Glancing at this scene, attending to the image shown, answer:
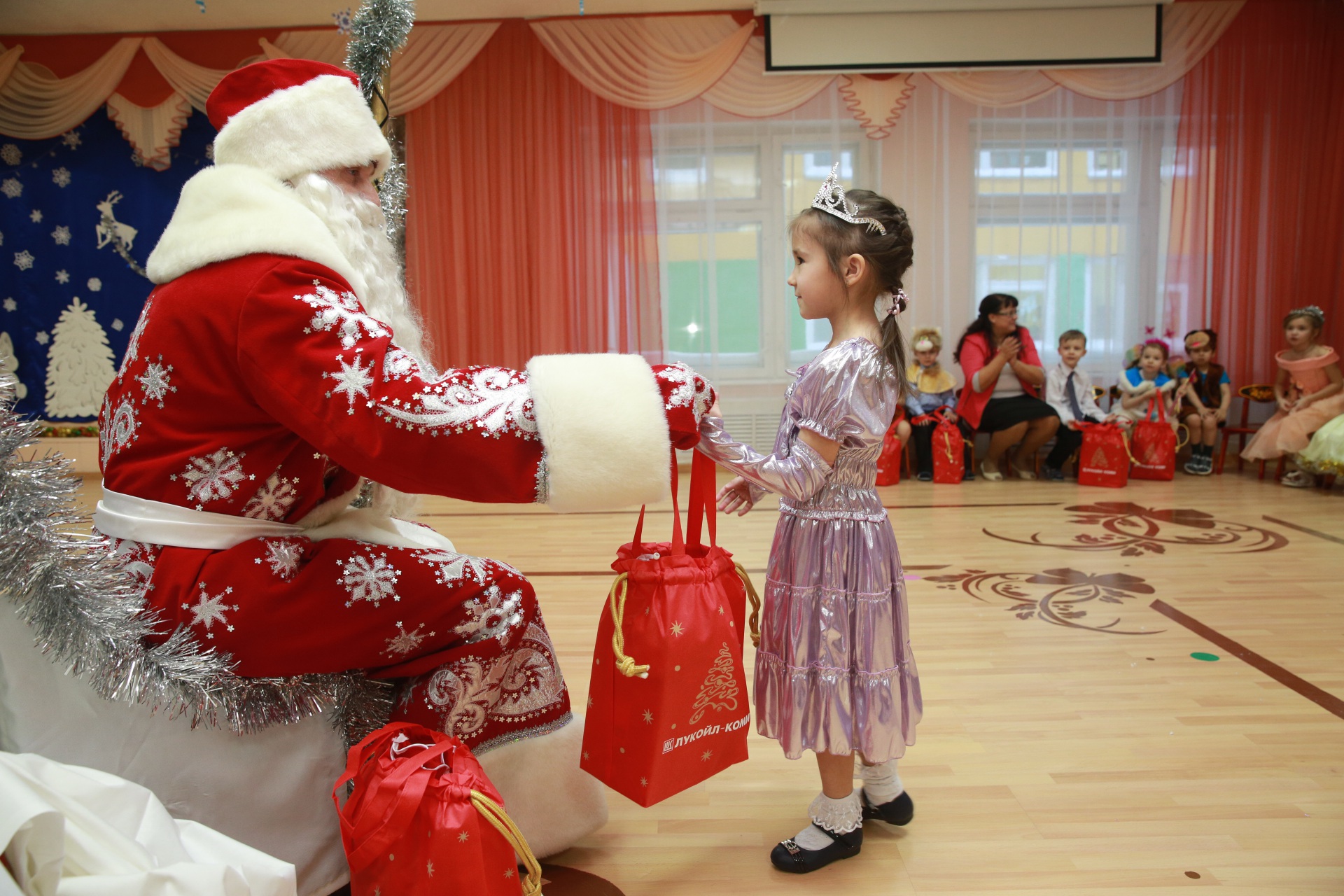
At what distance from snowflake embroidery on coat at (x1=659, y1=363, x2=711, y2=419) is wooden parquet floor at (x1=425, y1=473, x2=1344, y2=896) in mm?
881

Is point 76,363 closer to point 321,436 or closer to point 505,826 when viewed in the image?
point 321,436

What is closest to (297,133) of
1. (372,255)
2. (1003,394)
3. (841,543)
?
(372,255)

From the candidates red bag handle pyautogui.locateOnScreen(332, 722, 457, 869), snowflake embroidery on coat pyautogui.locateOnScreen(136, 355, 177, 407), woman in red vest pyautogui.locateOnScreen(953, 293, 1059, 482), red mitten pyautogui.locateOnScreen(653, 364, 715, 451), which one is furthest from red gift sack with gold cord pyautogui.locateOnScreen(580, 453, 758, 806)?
woman in red vest pyautogui.locateOnScreen(953, 293, 1059, 482)

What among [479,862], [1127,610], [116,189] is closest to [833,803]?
[479,862]

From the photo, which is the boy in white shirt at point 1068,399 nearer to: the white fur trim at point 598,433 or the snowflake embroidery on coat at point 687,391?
the snowflake embroidery on coat at point 687,391

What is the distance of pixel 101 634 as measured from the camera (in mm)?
1162

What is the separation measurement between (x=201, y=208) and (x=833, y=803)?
1466mm

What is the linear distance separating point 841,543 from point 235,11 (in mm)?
6406

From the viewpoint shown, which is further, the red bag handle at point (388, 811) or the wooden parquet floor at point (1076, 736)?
the wooden parquet floor at point (1076, 736)

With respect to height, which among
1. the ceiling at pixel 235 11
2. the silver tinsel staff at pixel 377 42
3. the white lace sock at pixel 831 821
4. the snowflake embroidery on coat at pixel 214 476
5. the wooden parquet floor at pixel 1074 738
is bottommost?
the wooden parquet floor at pixel 1074 738

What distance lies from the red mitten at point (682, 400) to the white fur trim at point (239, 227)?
0.49 meters

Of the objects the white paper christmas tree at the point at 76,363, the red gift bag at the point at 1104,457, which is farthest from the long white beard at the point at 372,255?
the white paper christmas tree at the point at 76,363

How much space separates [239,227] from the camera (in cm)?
128

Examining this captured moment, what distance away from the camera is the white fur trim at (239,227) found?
1.26 metres
